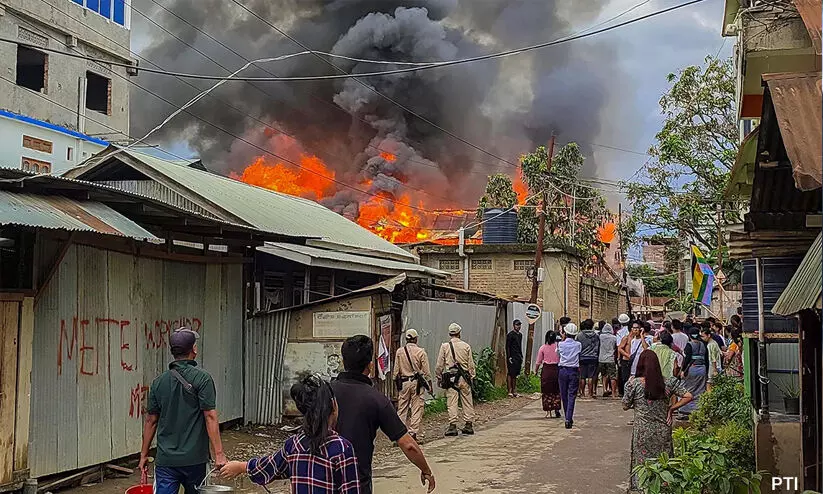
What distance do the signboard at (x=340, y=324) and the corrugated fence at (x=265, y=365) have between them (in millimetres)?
497

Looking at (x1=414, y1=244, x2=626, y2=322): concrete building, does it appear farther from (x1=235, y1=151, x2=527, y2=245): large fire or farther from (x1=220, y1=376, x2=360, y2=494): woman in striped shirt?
(x1=220, y1=376, x2=360, y2=494): woman in striped shirt

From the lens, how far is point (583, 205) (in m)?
38.2

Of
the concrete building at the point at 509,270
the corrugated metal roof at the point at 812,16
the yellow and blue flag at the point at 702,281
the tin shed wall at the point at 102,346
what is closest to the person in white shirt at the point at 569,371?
the yellow and blue flag at the point at 702,281

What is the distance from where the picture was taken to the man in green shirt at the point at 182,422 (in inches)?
231

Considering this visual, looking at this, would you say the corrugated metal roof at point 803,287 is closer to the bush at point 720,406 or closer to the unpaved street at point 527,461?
the unpaved street at point 527,461

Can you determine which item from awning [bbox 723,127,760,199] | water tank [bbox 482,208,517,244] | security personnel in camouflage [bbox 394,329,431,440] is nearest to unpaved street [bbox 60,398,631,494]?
security personnel in camouflage [bbox 394,329,431,440]

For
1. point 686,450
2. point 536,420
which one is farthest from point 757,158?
point 536,420

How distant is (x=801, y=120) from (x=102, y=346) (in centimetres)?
750

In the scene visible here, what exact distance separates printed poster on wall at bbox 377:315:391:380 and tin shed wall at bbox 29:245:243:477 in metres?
2.97

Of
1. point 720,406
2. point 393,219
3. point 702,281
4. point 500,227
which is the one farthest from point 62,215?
point 393,219

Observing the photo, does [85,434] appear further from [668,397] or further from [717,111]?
[717,111]

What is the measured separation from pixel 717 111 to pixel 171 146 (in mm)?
27280

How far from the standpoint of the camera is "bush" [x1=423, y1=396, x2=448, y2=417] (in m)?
15.6

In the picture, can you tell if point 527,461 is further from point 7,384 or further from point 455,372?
point 7,384
